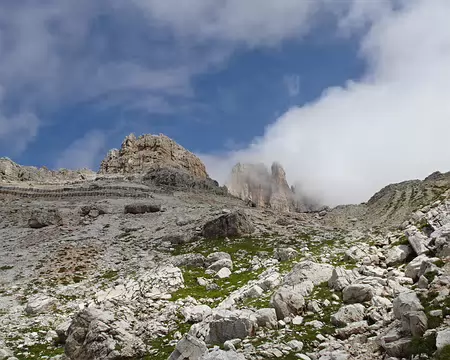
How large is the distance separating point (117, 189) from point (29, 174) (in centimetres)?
5568

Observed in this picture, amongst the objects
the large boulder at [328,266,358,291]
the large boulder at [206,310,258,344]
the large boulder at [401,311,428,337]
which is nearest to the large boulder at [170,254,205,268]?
the large boulder at [328,266,358,291]

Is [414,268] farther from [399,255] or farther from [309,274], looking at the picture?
[309,274]

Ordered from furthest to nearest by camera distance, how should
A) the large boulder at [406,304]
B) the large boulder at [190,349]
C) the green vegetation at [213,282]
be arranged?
the green vegetation at [213,282] → the large boulder at [190,349] → the large boulder at [406,304]

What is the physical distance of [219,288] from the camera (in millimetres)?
36938

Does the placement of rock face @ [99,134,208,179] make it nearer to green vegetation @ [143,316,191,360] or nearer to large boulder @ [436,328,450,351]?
green vegetation @ [143,316,191,360]

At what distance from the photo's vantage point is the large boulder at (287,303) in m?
22.7

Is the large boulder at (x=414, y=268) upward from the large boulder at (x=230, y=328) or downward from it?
upward

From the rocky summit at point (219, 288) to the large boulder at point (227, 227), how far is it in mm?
203

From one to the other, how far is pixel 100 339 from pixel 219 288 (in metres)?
15.1

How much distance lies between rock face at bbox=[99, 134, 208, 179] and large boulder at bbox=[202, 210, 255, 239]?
312ft

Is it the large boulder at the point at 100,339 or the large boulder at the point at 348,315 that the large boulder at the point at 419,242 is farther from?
the large boulder at the point at 100,339

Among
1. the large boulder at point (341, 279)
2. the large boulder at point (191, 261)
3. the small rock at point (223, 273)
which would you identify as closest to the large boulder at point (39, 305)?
the large boulder at point (191, 261)

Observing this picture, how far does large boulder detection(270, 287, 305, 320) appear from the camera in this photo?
22.7m

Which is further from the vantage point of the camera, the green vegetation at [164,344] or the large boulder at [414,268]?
the large boulder at [414,268]
